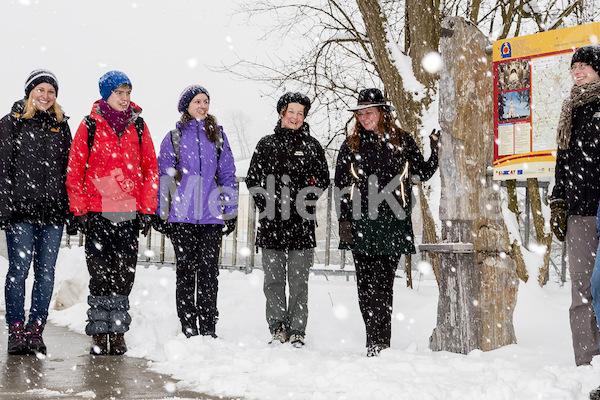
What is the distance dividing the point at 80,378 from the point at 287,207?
78.1 inches

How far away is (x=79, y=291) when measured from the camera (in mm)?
6488

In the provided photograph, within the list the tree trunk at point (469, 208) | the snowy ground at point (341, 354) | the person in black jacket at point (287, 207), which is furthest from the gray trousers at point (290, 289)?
the tree trunk at point (469, 208)

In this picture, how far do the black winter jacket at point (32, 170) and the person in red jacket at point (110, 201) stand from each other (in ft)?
0.56

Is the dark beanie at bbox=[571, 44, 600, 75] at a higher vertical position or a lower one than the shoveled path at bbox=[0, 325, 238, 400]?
higher

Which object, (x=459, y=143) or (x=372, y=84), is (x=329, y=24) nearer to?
(x=372, y=84)

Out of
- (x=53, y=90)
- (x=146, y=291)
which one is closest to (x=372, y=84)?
(x=146, y=291)

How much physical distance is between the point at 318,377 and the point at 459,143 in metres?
2.03

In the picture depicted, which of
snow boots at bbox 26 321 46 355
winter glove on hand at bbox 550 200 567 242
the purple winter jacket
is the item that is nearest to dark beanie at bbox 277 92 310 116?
the purple winter jacket

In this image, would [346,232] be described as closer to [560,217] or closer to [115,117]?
[560,217]

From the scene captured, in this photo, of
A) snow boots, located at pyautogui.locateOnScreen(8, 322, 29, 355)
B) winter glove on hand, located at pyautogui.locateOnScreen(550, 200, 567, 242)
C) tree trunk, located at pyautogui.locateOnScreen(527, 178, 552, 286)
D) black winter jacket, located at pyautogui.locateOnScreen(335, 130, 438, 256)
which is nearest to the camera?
winter glove on hand, located at pyautogui.locateOnScreen(550, 200, 567, 242)

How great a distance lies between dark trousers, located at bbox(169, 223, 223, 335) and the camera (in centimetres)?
455

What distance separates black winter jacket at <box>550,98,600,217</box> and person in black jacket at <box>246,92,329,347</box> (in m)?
1.91

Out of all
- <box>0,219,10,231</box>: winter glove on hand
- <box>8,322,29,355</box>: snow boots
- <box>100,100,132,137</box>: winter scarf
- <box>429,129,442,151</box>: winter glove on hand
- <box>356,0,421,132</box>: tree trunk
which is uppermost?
<box>356,0,421,132</box>: tree trunk

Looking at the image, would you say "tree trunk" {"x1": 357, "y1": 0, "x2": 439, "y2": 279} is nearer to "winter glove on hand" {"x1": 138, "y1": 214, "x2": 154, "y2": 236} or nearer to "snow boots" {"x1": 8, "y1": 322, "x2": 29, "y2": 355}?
"winter glove on hand" {"x1": 138, "y1": 214, "x2": 154, "y2": 236}
